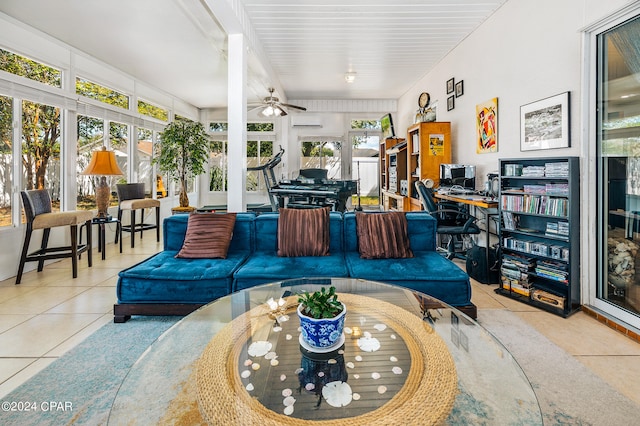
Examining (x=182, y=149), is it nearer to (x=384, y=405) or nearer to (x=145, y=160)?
(x=145, y=160)

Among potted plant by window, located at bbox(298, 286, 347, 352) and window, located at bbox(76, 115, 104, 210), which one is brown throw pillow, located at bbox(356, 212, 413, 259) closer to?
potted plant by window, located at bbox(298, 286, 347, 352)

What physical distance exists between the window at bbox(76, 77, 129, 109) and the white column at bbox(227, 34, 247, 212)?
2.49m

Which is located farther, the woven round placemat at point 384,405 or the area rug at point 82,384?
the area rug at point 82,384

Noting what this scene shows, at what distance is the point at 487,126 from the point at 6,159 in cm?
556

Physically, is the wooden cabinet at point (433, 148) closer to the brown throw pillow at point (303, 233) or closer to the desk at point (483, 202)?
the desk at point (483, 202)

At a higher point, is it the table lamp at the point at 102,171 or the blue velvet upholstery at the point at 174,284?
the table lamp at the point at 102,171

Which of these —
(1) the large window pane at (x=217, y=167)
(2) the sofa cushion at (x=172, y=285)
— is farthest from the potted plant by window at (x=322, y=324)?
(1) the large window pane at (x=217, y=167)

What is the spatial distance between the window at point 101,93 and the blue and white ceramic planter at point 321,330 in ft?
16.7

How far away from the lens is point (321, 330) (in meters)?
1.22

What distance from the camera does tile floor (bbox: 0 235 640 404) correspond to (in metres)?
1.75

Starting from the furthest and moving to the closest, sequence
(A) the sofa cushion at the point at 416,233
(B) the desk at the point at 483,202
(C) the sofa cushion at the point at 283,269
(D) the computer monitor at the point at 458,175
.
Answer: (D) the computer monitor at the point at 458,175 < (B) the desk at the point at 483,202 < (A) the sofa cushion at the point at 416,233 < (C) the sofa cushion at the point at 283,269

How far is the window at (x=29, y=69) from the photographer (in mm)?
3352

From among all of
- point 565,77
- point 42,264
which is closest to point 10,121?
point 42,264

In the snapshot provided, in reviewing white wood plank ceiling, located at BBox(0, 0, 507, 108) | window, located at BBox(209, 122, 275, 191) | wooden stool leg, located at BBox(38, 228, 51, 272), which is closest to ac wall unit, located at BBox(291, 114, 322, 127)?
window, located at BBox(209, 122, 275, 191)
